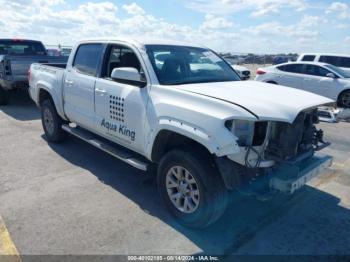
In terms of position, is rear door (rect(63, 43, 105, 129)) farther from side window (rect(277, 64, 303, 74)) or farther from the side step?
side window (rect(277, 64, 303, 74))

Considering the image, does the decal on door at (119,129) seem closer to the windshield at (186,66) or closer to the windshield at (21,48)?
the windshield at (186,66)

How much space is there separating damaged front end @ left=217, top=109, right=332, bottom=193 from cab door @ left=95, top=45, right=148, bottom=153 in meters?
1.19

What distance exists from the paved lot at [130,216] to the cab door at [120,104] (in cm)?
72

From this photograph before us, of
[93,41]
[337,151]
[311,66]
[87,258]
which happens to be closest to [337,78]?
[311,66]

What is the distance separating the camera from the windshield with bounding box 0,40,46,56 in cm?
1091

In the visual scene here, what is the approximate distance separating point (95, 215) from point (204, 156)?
4.79ft

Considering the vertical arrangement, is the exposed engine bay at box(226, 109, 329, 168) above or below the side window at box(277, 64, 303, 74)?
below

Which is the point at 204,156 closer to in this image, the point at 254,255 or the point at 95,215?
the point at 254,255

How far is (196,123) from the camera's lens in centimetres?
310

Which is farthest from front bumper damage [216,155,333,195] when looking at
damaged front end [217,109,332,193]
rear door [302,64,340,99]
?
rear door [302,64,340,99]

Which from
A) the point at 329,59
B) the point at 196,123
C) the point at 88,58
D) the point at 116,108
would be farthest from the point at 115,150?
the point at 329,59

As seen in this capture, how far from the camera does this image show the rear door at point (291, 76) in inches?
470

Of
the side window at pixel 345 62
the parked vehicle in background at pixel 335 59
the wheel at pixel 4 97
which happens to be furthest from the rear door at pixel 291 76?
the wheel at pixel 4 97

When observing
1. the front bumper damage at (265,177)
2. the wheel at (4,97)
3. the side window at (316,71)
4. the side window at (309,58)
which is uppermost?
the side window at (309,58)
